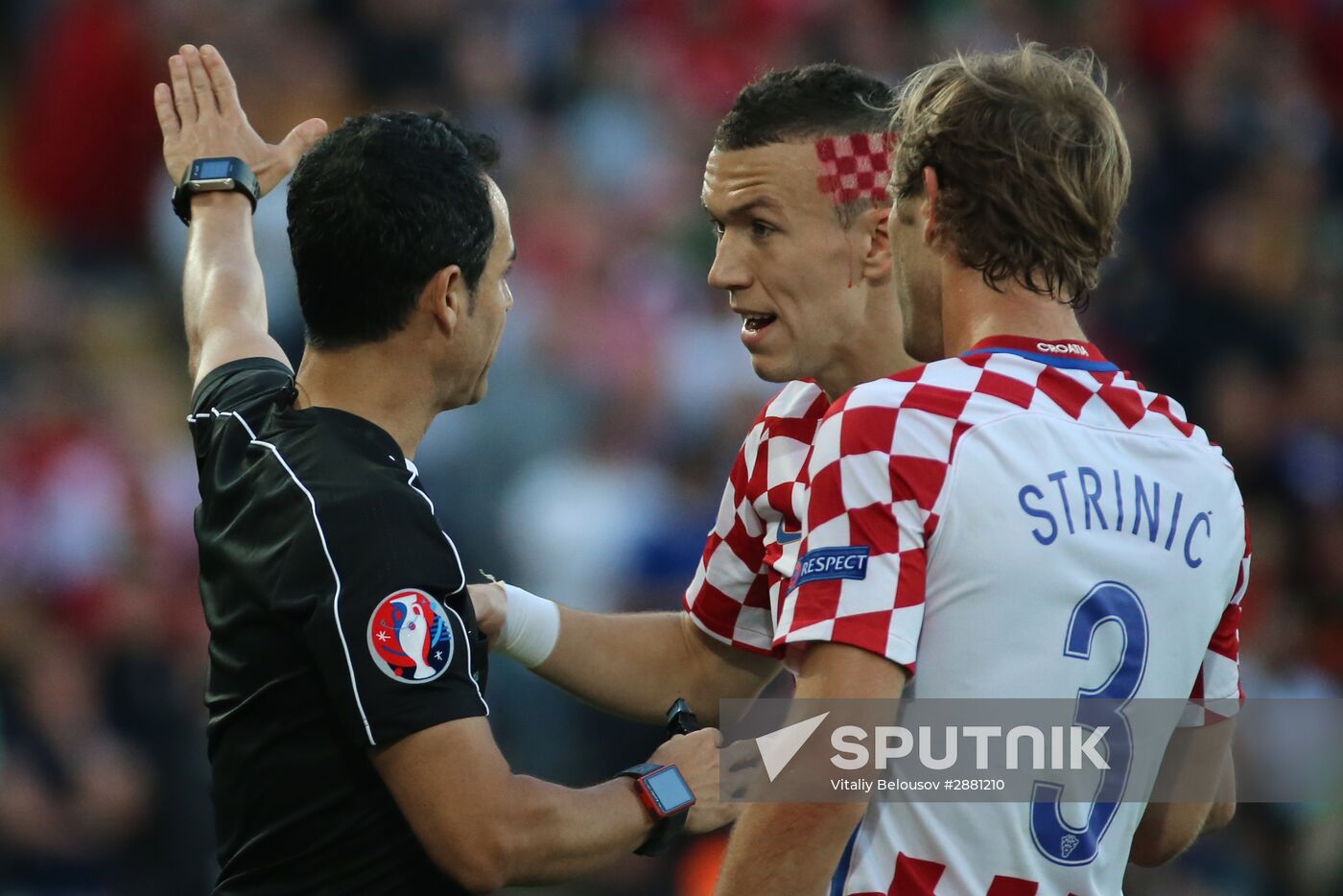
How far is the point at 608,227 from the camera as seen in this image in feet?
26.2

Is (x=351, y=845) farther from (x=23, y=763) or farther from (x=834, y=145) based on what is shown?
(x=23, y=763)

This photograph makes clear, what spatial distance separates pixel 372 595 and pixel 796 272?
4.14 feet

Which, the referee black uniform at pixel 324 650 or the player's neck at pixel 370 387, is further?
the player's neck at pixel 370 387

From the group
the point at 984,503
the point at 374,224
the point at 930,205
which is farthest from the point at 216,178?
the point at 984,503

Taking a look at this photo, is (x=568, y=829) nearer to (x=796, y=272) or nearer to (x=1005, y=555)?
(x=1005, y=555)

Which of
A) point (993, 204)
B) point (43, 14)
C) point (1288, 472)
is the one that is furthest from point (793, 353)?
point (43, 14)

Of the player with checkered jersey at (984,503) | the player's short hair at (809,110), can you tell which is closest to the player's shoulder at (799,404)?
the player's short hair at (809,110)

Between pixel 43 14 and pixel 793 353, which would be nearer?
pixel 793 353

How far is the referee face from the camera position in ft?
11.1

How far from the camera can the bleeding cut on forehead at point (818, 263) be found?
11.1 feet

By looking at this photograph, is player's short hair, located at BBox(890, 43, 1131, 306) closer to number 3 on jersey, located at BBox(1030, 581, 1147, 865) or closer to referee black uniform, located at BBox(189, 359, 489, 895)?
number 3 on jersey, located at BBox(1030, 581, 1147, 865)

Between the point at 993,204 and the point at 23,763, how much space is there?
4659 millimetres

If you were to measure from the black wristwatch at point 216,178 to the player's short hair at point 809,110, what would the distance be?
1.04m

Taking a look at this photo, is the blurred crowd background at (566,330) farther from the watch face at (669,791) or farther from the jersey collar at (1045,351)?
the jersey collar at (1045,351)
